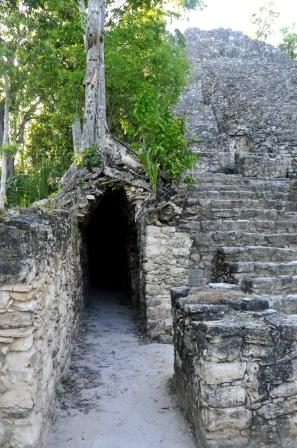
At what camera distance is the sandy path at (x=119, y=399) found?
3.41 meters

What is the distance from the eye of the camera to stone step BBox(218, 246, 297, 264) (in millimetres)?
5707

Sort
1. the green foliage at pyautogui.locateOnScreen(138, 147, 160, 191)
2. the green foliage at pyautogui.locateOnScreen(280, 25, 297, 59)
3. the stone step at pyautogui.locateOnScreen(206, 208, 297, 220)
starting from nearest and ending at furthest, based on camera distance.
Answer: the green foliage at pyautogui.locateOnScreen(138, 147, 160, 191)
the stone step at pyautogui.locateOnScreen(206, 208, 297, 220)
the green foliage at pyautogui.locateOnScreen(280, 25, 297, 59)

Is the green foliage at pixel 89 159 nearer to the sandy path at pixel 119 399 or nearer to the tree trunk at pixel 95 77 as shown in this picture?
the tree trunk at pixel 95 77

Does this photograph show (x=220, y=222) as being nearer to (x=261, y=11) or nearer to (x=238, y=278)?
(x=238, y=278)

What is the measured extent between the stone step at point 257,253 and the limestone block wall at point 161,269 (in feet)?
1.93

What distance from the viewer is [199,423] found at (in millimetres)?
3227

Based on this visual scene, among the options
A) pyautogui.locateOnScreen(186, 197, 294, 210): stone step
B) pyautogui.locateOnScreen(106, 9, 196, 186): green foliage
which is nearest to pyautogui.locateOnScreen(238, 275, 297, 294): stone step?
pyautogui.locateOnScreen(186, 197, 294, 210): stone step

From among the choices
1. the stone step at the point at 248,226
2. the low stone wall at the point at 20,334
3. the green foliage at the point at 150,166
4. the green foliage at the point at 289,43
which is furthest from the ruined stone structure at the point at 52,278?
the green foliage at the point at 289,43

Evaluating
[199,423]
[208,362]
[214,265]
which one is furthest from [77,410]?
[214,265]

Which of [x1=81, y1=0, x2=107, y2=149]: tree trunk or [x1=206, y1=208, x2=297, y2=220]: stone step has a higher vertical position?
[x1=81, y1=0, x2=107, y2=149]: tree trunk

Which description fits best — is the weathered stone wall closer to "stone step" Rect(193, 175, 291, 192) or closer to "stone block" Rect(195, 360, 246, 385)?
"stone step" Rect(193, 175, 291, 192)

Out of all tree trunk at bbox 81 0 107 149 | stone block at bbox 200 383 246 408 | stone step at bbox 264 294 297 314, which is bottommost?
stone block at bbox 200 383 246 408

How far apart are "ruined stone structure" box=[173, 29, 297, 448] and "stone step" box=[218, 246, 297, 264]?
0.01 meters

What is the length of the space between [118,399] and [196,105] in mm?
15199
